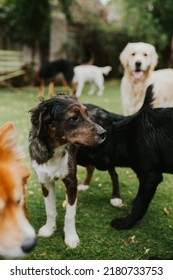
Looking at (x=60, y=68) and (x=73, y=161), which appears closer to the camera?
(x=73, y=161)

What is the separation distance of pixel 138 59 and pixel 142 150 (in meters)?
2.97

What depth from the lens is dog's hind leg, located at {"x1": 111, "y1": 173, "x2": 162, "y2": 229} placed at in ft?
10.6

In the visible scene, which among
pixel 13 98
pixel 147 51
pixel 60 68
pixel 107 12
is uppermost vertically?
pixel 107 12

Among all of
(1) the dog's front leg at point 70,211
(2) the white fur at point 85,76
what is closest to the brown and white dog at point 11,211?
(1) the dog's front leg at point 70,211

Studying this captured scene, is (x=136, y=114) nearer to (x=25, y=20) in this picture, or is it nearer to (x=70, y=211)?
(x=70, y=211)

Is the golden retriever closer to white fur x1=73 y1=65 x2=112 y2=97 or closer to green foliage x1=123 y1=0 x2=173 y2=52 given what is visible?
white fur x1=73 y1=65 x2=112 y2=97

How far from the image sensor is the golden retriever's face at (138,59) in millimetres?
5773

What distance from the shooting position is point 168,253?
121 inches

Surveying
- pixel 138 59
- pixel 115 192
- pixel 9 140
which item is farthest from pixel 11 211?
pixel 138 59

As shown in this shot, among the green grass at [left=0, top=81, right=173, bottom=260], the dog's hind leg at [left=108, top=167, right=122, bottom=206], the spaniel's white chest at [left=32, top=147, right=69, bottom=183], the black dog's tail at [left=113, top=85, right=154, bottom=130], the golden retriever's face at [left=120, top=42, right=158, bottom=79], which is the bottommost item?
the green grass at [left=0, top=81, right=173, bottom=260]

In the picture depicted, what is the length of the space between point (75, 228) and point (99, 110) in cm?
125

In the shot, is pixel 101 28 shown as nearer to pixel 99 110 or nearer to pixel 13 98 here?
pixel 13 98

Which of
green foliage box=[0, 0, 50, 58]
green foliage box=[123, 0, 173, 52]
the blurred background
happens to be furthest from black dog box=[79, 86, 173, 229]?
green foliage box=[123, 0, 173, 52]

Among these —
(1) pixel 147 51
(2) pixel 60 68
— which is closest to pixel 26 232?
(1) pixel 147 51
